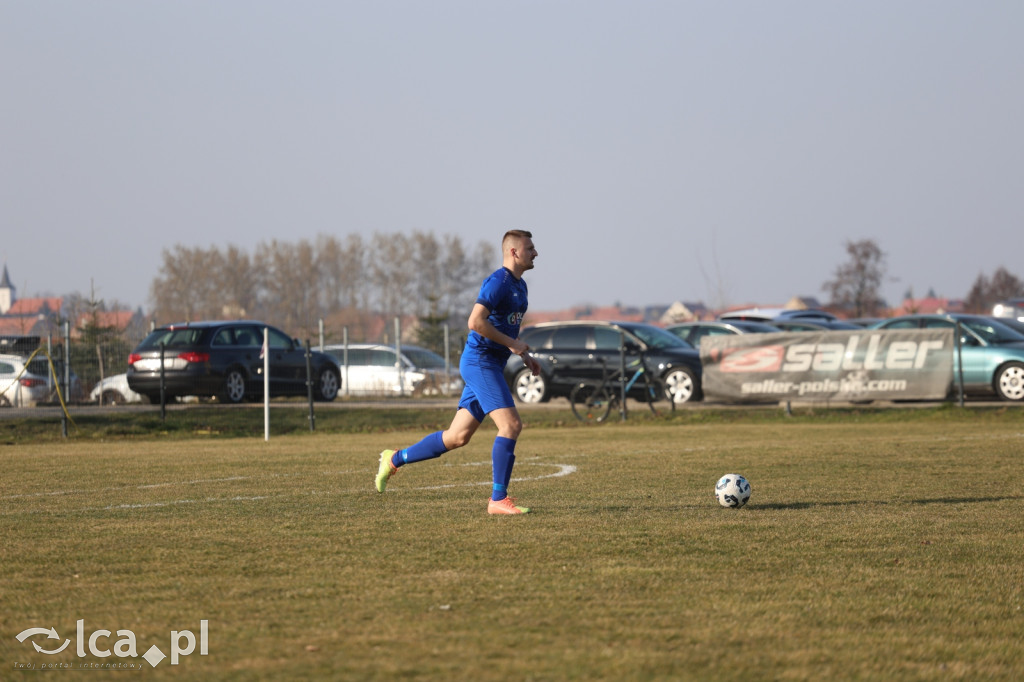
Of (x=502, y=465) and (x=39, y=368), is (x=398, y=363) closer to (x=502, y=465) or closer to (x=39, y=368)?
(x=39, y=368)

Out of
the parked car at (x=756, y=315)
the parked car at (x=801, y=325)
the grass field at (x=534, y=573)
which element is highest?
the parked car at (x=756, y=315)

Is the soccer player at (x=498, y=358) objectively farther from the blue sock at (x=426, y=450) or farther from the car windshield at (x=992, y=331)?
the car windshield at (x=992, y=331)

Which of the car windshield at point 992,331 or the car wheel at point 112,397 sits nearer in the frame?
the car windshield at point 992,331

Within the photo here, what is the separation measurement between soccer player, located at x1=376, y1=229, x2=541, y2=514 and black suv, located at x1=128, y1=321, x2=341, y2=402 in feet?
46.6

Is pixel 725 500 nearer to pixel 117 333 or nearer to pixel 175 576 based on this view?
pixel 175 576

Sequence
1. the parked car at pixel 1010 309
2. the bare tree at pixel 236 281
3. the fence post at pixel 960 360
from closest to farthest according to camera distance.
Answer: the fence post at pixel 960 360 < the parked car at pixel 1010 309 < the bare tree at pixel 236 281

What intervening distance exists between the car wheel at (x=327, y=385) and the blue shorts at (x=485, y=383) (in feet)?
57.5

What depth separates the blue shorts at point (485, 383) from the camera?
27.7ft

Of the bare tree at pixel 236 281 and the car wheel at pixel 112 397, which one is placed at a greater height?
the bare tree at pixel 236 281

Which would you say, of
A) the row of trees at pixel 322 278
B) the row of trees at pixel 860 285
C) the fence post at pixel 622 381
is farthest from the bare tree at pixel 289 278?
the fence post at pixel 622 381

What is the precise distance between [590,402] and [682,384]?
2610 mm

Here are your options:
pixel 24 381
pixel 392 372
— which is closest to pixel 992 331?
pixel 392 372

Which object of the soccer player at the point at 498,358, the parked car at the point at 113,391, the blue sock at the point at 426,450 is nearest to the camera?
the soccer player at the point at 498,358

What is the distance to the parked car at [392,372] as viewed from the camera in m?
30.2
